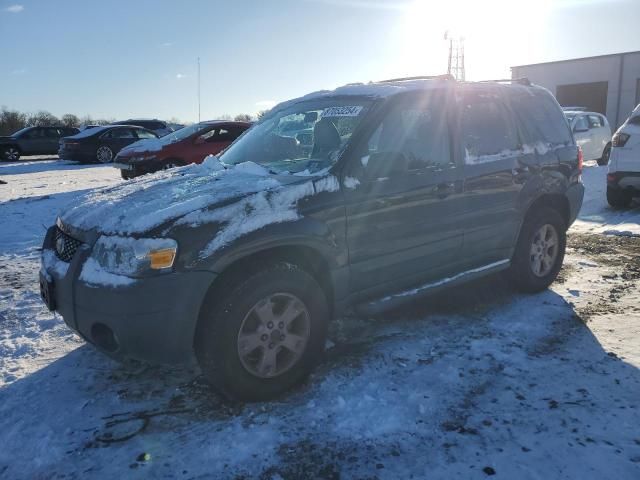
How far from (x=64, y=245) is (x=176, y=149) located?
8.24m

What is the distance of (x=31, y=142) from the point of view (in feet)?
75.4

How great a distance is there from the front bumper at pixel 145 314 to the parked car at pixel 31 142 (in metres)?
22.8

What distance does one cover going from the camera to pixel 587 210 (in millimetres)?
8953

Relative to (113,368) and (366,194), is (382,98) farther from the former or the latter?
(113,368)

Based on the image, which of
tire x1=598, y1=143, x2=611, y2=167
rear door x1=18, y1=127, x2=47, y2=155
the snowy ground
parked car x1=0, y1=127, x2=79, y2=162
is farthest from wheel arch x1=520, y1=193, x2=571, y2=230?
rear door x1=18, y1=127, x2=47, y2=155

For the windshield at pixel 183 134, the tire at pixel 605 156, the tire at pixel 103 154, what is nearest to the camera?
the windshield at pixel 183 134

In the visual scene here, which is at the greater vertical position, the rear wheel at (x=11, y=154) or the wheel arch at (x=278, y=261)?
the rear wheel at (x=11, y=154)

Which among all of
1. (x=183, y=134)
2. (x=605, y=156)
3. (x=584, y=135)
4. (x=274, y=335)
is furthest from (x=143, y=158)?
(x=605, y=156)

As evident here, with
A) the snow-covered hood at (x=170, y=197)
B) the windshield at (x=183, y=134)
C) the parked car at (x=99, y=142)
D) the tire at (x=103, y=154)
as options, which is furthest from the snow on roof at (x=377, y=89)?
the tire at (x=103, y=154)

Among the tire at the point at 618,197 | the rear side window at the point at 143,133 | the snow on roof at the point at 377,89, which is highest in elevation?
the rear side window at the point at 143,133

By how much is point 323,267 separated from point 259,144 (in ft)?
4.76

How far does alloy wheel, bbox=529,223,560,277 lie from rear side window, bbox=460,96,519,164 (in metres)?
0.88

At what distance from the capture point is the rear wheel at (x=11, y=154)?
22188 mm

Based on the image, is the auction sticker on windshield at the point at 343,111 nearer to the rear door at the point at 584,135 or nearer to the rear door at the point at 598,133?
the rear door at the point at 584,135
